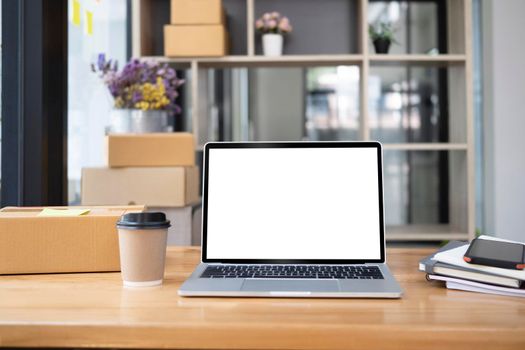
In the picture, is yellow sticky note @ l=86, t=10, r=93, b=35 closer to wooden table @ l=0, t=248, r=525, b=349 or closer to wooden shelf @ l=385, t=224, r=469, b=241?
wooden shelf @ l=385, t=224, r=469, b=241

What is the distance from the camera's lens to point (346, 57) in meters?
2.64

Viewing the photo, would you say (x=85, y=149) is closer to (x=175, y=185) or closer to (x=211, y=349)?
(x=175, y=185)

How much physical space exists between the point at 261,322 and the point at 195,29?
2.02m

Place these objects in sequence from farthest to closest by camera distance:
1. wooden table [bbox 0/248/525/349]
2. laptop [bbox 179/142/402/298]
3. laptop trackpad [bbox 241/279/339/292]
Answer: laptop [bbox 179/142/402/298]
laptop trackpad [bbox 241/279/339/292]
wooden table [bbox 0/248/525/349]

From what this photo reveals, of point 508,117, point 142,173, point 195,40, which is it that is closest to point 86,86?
point 195,40

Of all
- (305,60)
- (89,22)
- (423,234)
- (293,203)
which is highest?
(89,22)

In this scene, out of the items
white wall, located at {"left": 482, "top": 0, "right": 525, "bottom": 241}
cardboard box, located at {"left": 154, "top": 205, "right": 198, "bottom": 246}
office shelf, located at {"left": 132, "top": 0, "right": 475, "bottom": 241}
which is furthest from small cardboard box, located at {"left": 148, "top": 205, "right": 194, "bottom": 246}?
white wall, located at {"left": 482, "top": 0, "right": 525, "bottom": 241}

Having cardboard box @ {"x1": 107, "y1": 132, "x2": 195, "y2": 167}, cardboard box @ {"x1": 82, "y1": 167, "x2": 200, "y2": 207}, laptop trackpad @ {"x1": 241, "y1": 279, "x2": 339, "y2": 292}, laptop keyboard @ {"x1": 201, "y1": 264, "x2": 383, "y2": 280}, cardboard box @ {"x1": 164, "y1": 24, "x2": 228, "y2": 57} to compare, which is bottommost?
laptop trackpad @ {"x1": 241, "y1": 279, "x2": 339, "y2": 292}

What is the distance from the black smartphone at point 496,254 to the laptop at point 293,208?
152 millimetres

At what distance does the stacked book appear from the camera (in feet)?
2.86

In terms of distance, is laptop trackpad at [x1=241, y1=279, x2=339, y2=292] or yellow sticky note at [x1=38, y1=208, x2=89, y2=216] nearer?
laptop trackpad at [x1=241, y1=279, x2=339, y2=292]

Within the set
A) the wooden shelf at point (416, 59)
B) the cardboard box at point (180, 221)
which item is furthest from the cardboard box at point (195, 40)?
the cardboard box at point (180, 221)

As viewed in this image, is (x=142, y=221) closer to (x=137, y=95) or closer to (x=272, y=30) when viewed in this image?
(x=137, y=95)

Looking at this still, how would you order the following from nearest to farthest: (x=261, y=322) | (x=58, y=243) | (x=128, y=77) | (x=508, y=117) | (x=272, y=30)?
(x=261, y=322)
(x=58, y=243)
(x=128, y=77)
(x=272, y=30)
(x=508, y=117)
